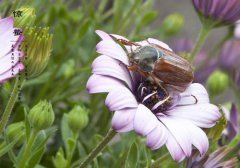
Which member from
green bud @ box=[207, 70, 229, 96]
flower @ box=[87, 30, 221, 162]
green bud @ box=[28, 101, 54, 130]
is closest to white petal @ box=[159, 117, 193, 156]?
flower @ box=[87, 30, 221, 162]

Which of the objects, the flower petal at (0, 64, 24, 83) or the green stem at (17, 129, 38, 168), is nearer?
the flower petal at (0, 64, 24, 83)

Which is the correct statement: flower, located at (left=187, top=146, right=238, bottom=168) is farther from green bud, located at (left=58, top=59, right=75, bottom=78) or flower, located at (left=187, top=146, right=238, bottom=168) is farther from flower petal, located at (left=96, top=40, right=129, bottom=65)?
green bud, located at (left=58, top=59, right=75, bottom=78)

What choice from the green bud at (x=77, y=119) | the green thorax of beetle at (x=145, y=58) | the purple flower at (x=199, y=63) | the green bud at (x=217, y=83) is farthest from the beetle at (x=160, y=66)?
the purple flower at (x=199, y=63)

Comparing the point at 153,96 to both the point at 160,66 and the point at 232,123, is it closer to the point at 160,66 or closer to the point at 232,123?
the point at 160,66

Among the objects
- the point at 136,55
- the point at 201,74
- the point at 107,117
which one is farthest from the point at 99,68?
the point at 201,74

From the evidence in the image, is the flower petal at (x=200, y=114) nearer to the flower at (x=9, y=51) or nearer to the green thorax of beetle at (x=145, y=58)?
the green thorax of beetle at (x=145, y=58)
